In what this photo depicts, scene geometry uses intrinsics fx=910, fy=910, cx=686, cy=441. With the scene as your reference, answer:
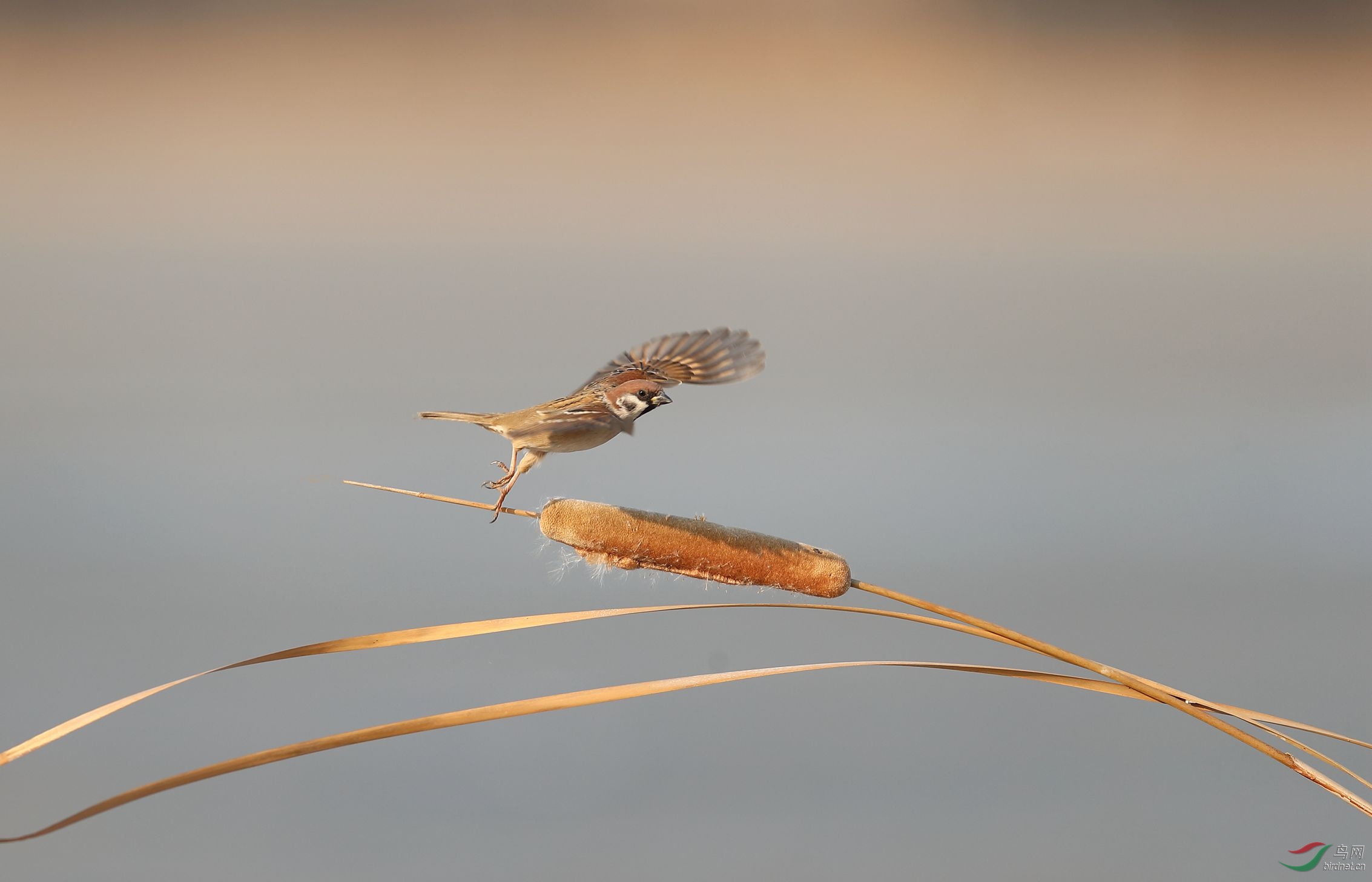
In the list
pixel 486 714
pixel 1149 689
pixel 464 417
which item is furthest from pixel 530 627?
pixel 1149 689

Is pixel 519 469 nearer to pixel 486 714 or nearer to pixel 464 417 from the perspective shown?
pixel 464 417

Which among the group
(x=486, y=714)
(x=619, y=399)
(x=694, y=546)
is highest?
(x=619, y=399)

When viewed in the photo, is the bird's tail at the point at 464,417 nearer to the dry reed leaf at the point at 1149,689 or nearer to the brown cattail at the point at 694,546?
the brown cattail at the point at 694,546

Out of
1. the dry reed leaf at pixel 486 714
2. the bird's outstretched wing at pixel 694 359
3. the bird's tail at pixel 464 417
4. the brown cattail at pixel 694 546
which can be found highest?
the bird's outstretched wing at pixel 694 359

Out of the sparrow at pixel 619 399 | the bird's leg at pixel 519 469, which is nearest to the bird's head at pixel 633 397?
the sparrow at pixel 619 399

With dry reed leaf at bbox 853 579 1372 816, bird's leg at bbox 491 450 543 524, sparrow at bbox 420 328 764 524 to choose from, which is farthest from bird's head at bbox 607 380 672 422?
dry reed leaf at bbox 853 579 1372 816

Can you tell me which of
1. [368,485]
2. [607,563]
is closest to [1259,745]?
[607,563]
